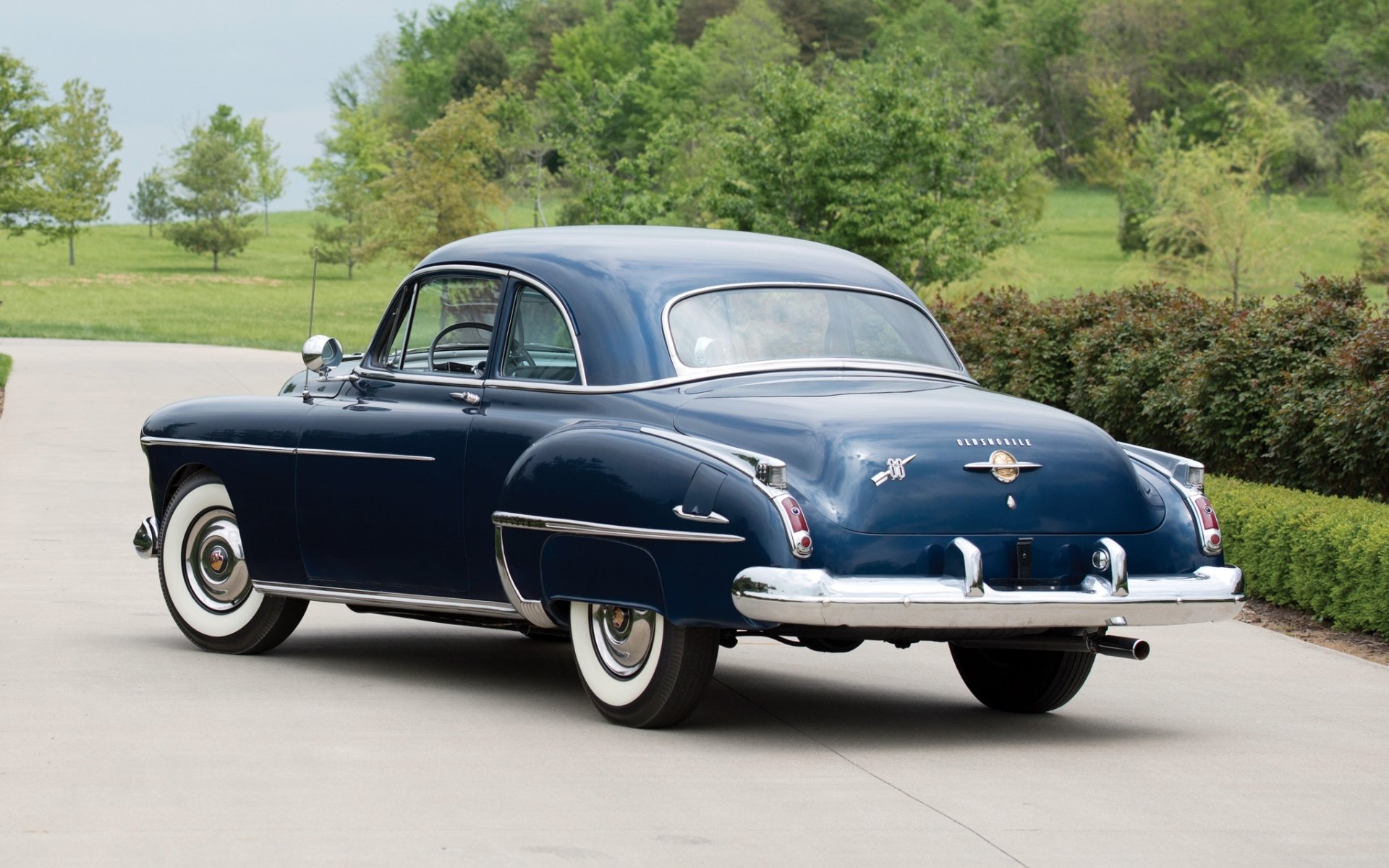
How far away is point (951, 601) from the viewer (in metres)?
6.22

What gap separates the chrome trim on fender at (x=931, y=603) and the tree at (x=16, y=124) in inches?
2463

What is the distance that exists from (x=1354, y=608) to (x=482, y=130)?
49.8 m

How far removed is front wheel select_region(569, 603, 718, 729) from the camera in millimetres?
6605

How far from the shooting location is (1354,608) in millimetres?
10055

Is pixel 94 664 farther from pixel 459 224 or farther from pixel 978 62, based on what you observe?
pixel 978 62

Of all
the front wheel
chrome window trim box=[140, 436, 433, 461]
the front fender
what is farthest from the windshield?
chrome window trim box=[140, 436, 433, 461]

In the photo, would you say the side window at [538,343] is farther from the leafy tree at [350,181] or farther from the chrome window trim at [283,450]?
the leafy tree at [350,181]

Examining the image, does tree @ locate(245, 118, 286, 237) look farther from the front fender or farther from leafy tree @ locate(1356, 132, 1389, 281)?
the front fender

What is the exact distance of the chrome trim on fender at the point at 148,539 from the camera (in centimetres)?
875

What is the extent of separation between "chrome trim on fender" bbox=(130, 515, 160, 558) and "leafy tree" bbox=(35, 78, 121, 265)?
227 feet

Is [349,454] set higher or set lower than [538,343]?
lower

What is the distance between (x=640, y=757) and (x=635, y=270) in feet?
6.80

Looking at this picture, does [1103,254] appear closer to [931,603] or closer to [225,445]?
[225,445]

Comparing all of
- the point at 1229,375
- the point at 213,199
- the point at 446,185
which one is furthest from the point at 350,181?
A: the point at 1229,375
